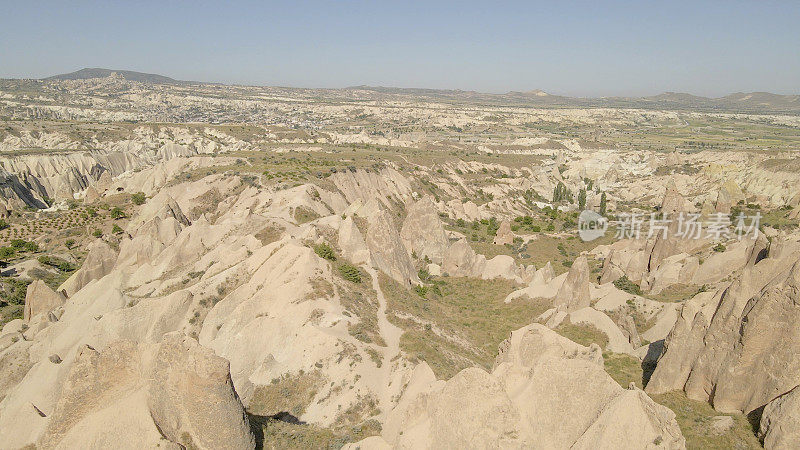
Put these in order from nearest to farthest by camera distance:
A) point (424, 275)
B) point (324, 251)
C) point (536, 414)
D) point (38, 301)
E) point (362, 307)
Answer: point (536, 414) < point (362, 307) < point (324, 251) < point (38, 301) < point (424, 275)

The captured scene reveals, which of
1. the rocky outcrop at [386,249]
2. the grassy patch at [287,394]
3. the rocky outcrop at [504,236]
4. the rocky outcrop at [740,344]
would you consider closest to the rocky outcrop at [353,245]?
the rocky outcrop at [386,249]

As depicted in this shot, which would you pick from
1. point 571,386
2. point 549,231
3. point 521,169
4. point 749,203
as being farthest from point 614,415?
point 521,169

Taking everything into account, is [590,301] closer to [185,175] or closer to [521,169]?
[185,175]

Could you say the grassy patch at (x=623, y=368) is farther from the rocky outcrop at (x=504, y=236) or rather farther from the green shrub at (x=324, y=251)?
the rocky outcrop at (x=504, y=236)

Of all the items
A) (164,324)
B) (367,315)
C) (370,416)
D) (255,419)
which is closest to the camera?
(255,419)

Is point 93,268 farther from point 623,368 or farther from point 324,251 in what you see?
point 623,368

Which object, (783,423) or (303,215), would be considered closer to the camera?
(783,423)

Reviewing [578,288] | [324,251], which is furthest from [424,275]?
[324,251]
